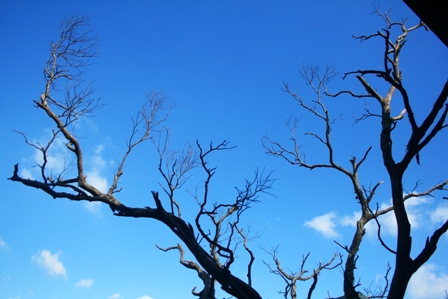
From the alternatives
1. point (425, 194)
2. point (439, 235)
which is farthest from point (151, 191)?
point (425, 194)

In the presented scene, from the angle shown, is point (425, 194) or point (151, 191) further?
point (425, 194)

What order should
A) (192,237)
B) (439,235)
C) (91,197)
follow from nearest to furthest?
(439,235), (192,237), (91,197)

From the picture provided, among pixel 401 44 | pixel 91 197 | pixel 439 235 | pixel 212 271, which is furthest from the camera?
pixel 401 44

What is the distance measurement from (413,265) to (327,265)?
706 centimetres

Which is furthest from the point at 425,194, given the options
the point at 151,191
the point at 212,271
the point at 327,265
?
the point at 151,191

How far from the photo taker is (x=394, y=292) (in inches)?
97.4

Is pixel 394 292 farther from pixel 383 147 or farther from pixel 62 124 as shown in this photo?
pixel 62 124

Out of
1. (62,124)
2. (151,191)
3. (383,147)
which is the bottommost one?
(383,147)

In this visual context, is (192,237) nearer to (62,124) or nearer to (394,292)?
(394,292)

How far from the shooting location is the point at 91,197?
15.5ft

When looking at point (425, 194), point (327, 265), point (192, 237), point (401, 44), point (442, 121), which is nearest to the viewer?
point (442, 121)

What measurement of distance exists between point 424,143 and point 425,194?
4717 mm

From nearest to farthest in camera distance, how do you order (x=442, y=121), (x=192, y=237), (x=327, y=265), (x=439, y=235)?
1. (x=442, y=121)
2. (x=439, y=235)
3. (x=192, y=237)
4. (x=327, y=265)

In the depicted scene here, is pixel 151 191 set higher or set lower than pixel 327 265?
lower
